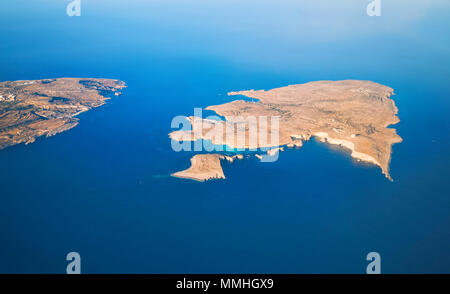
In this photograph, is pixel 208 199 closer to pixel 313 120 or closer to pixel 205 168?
pixel 205 168

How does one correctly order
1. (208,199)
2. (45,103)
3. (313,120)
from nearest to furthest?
1. (208,199)
2. (313,120)
3. (45,103)

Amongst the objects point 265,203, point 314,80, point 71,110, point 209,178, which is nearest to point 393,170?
point 265,203

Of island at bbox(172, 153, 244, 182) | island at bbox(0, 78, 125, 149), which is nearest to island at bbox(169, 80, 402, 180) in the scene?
island at bbox(172, 153, 244, 182)

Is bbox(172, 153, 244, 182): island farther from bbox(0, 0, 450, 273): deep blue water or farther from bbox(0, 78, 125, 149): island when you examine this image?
bbox(0, 78, 125, 149): island

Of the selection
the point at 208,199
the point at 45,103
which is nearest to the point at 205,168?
the point at 208,199

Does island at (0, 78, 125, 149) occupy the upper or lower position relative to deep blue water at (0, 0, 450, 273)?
upper

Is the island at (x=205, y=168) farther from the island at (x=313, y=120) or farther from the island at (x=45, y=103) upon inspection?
the island at (x=45, y=103)
